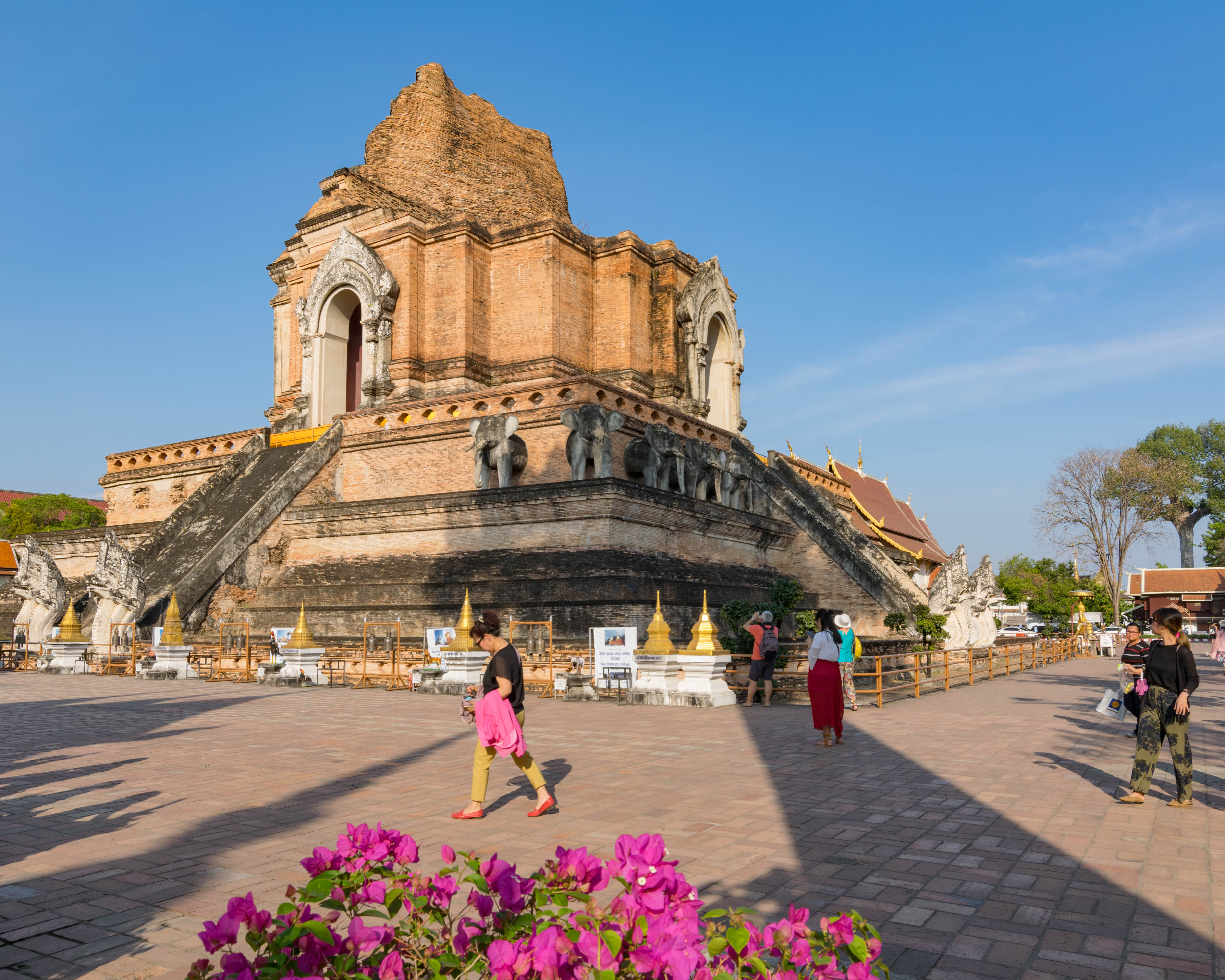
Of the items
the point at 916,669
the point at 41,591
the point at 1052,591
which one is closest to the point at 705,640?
the point at 916,669

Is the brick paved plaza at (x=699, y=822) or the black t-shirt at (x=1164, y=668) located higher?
the black t-shirt at (x=1164, y=668)

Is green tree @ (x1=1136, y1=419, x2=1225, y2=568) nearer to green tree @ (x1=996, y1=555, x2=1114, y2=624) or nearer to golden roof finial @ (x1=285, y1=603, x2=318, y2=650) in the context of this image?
green tree @ (x1=996, y1=555, x2=1114, y2=624)

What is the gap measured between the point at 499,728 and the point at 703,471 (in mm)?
14814

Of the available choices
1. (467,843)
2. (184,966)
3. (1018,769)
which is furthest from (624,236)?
(184,966)

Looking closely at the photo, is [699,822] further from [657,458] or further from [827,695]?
[657,458]

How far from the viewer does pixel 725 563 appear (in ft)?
62.3

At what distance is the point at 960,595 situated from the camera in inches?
715

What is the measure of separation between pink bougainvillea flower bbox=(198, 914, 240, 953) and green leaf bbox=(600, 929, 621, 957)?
785mm

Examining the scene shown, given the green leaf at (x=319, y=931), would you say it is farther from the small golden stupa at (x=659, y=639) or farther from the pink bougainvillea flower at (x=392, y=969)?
the small golden stupa at (x=659, y=639)

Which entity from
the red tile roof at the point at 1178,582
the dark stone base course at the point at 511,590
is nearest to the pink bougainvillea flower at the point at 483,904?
the dark stone base course at the point at 511,590

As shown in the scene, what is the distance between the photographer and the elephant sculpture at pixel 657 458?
1816 centimetres

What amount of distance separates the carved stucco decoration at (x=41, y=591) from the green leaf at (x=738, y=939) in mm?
19963

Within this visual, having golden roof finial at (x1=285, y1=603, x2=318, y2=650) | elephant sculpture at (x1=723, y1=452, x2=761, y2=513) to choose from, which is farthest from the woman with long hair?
elephant sculpture at (x1=723, y1=452, x2=761, y2=513)

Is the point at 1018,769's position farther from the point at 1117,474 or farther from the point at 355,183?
the point at 1117,474
